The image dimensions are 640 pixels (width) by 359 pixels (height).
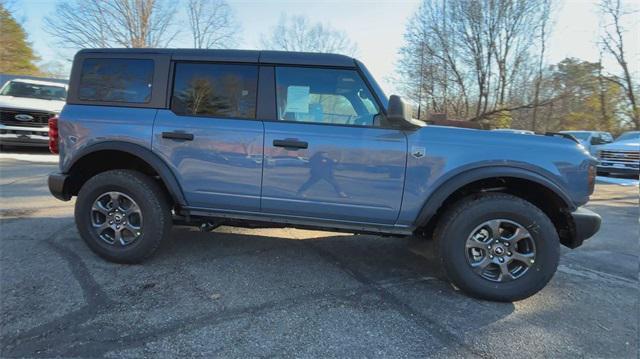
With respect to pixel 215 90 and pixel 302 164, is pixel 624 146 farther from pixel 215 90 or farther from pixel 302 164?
pixel 215 90

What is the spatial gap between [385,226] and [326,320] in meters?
0.98

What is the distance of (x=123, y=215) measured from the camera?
355 cm

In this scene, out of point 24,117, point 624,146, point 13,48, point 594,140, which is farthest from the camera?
point 13,48

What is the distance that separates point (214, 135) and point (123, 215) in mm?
1169

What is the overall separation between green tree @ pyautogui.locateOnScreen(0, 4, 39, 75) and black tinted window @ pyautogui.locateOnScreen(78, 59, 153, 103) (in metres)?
30.6

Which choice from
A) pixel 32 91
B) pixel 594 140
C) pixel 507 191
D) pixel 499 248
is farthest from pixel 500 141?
pixel 594 140

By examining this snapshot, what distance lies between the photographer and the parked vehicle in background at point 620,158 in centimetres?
1330

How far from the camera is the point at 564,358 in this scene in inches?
95.5

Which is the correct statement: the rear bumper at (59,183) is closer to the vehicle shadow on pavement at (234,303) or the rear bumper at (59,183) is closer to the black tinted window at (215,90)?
the vehicle shadow on pavement at (234,303)

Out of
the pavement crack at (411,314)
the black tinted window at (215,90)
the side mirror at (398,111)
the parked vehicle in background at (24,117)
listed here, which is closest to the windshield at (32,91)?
the parked vehicle in background at (24,117)

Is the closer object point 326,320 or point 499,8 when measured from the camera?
point 326,320

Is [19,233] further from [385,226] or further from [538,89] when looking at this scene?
A: [538,89]

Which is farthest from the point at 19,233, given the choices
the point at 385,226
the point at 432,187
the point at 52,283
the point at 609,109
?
the point at 609,109

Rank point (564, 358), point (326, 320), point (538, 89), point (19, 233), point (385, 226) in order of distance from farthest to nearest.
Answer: point (538, 89) < point (19, 233) < point (385, 226) < point (326, 320) < point (564, 358)
